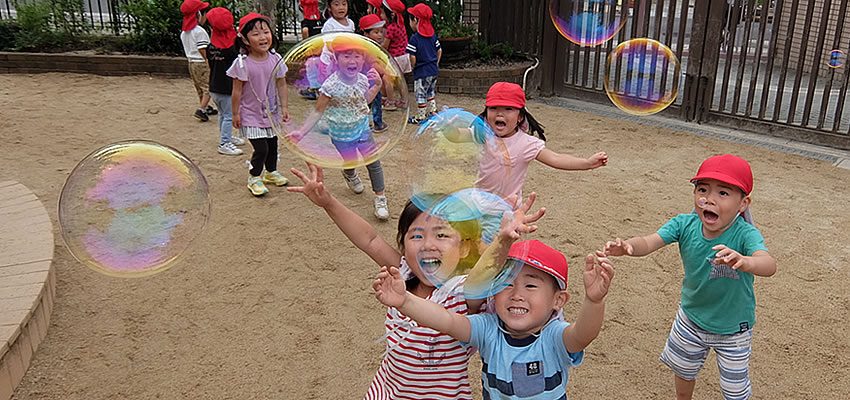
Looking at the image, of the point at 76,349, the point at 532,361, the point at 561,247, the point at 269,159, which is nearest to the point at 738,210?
the point at 532,361

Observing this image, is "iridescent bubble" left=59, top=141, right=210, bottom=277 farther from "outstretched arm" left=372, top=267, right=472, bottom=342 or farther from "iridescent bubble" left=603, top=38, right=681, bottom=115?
"iridescent bubble" left=603, top=38, right=681, bottom=115

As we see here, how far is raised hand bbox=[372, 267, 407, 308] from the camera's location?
196 cm

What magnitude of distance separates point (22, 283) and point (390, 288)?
2.92m

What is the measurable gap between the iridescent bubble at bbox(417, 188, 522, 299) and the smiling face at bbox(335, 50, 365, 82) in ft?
4.10

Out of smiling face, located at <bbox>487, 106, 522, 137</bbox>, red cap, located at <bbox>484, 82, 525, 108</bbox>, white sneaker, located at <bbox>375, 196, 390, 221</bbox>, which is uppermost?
red cap, located at <bbox>484, 82, 525, 108</bbox>

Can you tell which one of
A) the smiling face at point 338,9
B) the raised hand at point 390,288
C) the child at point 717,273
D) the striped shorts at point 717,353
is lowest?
the striped shorts at point 717,353

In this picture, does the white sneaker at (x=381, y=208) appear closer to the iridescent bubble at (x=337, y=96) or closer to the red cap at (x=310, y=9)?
the iridescent bubble at (x=337, y=96)

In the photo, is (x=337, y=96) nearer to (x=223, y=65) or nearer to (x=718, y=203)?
(x=718, y=203)

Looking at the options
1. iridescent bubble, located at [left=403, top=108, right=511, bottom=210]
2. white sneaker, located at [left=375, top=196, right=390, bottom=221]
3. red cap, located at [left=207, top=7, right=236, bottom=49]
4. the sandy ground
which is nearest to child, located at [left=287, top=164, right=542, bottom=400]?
iridescent bubble, located at [left=403, top=108, right=511, bottom=210]

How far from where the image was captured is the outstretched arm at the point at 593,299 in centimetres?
192

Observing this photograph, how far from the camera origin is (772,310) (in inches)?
168

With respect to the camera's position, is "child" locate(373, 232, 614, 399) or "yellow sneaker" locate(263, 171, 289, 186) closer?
"child" locate(373, 232, 614, 399)

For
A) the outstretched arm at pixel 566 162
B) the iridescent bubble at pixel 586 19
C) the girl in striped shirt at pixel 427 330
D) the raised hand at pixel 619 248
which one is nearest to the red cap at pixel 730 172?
the raised hand at pixel 619 248

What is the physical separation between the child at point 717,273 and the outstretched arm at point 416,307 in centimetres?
90
